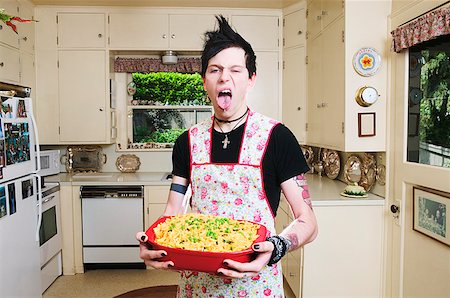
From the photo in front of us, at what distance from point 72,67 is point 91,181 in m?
1.18

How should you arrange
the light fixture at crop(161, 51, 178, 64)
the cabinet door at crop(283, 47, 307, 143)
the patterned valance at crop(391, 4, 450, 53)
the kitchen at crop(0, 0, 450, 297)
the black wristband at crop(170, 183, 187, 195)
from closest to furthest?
the black wristband at crop(170, 183, 187, 195), the patterned valance at crop(391, 4, 450, 53), the kitchen at crop(0, 0, 450, 297), the cabinet door at crop(283, 47, 307, 143), the light fixture at crop(161, 51, 178, 64)

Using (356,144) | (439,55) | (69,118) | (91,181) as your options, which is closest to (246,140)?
(439,55)

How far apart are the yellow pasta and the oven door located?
2.72 metres

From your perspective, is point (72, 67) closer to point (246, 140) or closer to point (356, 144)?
point (356, 144)

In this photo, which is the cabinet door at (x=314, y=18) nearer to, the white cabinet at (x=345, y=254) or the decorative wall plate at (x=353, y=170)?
the decorative wall plate at (x=353, y=170)

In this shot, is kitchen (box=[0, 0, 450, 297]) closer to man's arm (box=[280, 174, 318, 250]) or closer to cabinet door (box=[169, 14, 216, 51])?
cabinet door (box=[169, 14, 216, 51])

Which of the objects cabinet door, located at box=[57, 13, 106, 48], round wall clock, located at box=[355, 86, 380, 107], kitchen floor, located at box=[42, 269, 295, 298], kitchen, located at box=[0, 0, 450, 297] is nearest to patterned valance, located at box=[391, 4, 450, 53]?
round wall clock, located at box=[355, 86, 380, 107]

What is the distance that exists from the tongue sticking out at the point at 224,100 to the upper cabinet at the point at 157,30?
10.1ft

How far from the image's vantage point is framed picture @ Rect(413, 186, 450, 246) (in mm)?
2148

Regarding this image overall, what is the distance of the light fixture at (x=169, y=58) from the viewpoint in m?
4.45

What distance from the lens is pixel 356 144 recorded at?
290cm

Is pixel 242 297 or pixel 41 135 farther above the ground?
pixel 41 135

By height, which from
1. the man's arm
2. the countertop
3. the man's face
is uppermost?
the man's face

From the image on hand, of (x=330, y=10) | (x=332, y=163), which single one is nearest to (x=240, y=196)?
(x=330, y=10)
